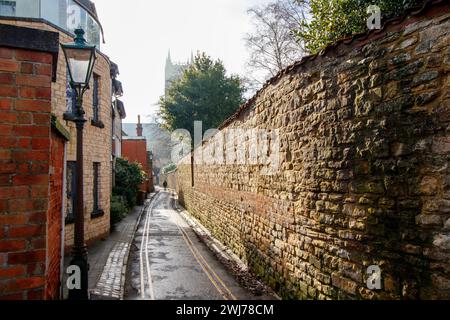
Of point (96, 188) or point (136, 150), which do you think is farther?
point (136, 150)

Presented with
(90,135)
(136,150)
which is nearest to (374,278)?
(90,135)

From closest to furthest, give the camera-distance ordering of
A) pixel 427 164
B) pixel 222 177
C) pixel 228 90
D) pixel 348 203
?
pixel 427 164 → pixel 348 203 → pixel 222 177 → pixel 228 90

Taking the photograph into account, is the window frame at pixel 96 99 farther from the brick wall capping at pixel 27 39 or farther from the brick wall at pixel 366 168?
the brick wall capping at pixel 27 39

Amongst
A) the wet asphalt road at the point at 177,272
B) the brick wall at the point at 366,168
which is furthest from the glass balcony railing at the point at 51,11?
the brick wall at the point at 366,168

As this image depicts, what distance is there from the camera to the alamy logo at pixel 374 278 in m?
3.63

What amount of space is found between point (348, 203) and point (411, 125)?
1264 millimetres

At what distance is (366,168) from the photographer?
3883 mm

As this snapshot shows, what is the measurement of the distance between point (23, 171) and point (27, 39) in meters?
1.05

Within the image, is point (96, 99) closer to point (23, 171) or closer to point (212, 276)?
point (212, 276)

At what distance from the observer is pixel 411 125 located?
3328 millimetres

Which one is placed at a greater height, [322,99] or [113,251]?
[322,99]

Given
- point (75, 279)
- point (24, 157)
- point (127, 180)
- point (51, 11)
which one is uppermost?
point (51, 11)
